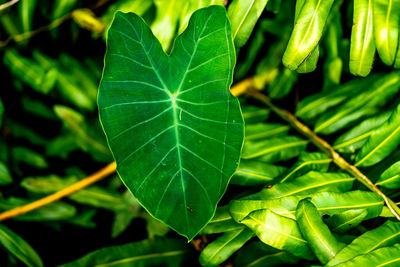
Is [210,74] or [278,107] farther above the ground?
[210,74]

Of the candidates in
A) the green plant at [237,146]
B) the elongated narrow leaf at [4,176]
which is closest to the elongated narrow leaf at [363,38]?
the green plant at [237,146]

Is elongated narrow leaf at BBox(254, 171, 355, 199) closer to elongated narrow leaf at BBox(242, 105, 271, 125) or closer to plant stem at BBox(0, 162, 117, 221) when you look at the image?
elongated narrow leaf at BBox(242, 105, 271, 125)

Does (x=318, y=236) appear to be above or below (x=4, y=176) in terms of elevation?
below

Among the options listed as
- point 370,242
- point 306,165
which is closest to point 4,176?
point 306,165

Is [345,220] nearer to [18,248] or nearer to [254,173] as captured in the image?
[254,173]

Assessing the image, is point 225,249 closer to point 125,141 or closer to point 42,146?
point 125,141

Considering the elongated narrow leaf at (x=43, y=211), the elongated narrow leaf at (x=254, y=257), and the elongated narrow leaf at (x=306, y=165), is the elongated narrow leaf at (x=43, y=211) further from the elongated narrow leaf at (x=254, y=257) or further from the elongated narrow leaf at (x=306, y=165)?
the elongated narrow leaf at (x=306, y=165)

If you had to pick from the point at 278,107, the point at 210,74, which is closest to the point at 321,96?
the point at 278,107
